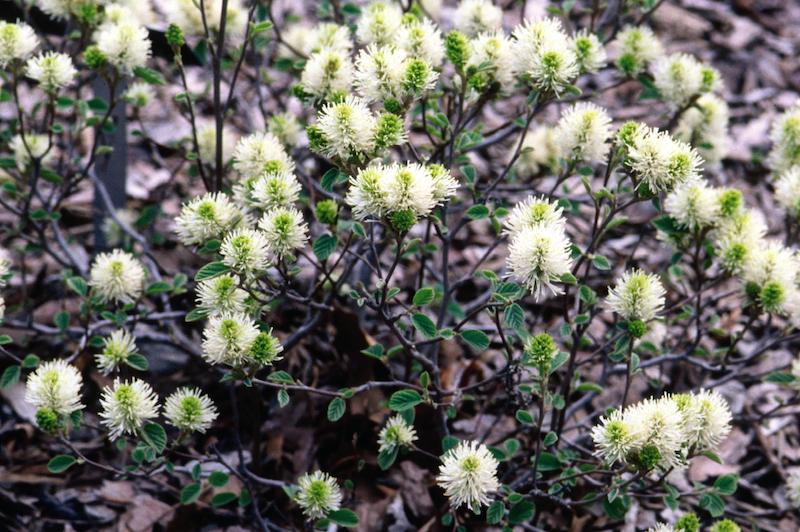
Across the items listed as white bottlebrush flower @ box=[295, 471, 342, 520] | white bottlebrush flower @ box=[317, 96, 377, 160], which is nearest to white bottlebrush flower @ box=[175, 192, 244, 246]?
white bottlebrush flower @ box=[317, 96, 377, 160]

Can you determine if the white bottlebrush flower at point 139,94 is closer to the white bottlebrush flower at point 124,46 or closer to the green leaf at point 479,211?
the white bottlebrush flower at point 124,46

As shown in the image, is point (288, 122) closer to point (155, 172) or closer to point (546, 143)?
point (546, 143)

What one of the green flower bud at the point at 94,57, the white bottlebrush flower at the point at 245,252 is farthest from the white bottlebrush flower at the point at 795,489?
the green flower bud at the point at 94,57

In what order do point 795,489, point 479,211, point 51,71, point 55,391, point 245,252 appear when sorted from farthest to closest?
point 795,489 → point 51,71 → point 479,211 → point 55,391 → point 245,252

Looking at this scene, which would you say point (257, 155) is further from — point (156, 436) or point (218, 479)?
point (218, 479)

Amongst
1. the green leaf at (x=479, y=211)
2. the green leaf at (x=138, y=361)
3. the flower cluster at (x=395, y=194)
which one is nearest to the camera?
the flower cluster at (x=395, y=194)

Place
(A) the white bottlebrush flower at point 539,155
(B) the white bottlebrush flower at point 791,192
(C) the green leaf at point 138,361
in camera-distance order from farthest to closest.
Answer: (A) the white bottlebrush flower at point 539,155 < (B) the white bottlebrush flower at point 791,192 < (C) the green leaf at point 138,361

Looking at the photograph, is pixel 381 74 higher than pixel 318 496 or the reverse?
higher

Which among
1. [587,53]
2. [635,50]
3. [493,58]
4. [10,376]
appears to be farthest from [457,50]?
[10,376]
